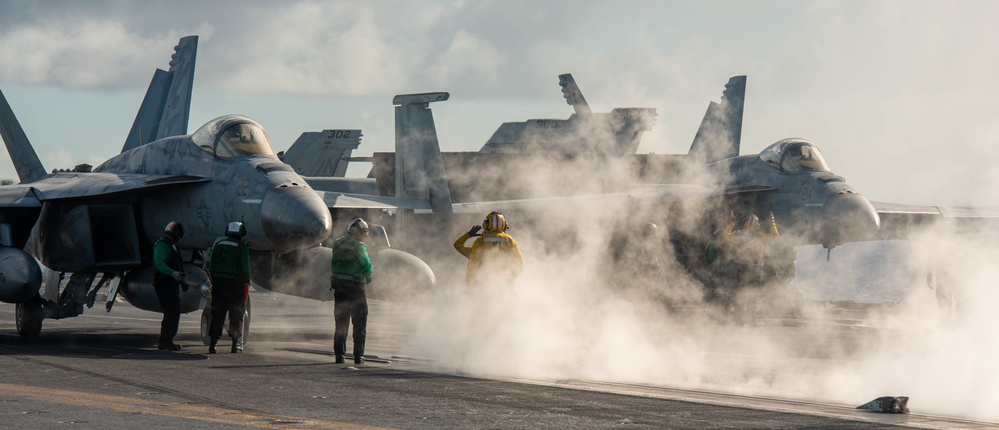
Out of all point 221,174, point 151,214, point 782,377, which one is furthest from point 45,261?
point 782,377

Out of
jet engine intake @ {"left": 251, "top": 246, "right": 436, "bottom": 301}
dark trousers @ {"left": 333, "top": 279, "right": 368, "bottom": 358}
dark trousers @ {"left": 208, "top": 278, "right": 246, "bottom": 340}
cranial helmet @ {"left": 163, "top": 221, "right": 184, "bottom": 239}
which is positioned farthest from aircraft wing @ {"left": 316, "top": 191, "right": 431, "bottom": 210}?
dark trousers @ {"left": 333, "top": 279, "right": 368, "bottom": 358}

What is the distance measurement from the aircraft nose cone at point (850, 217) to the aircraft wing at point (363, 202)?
7.99 m

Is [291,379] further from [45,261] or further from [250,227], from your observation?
[45,261]

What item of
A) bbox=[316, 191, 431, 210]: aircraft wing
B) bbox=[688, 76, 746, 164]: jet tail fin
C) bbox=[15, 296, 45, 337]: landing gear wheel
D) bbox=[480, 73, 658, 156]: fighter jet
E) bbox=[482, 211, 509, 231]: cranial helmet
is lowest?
bbox=[15, 296, 45, 337]: landing gear wheel

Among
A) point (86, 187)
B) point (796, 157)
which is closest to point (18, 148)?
point (86, 187)

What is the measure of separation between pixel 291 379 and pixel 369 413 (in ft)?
9.09

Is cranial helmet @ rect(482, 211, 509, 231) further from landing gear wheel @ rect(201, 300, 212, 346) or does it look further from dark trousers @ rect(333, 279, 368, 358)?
landing gear wheel @ rect(201, 300, 212, 346)

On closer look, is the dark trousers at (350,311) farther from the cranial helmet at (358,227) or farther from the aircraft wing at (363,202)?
the aircraft wing at (363,202)

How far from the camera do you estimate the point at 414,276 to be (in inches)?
732

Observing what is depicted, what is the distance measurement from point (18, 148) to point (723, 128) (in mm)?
18166

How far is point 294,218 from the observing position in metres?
15.0

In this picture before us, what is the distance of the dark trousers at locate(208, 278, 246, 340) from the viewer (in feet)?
48.6

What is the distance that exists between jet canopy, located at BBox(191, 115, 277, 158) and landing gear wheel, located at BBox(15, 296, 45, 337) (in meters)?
3.68

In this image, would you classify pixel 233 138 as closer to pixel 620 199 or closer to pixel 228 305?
pixel 228 305
